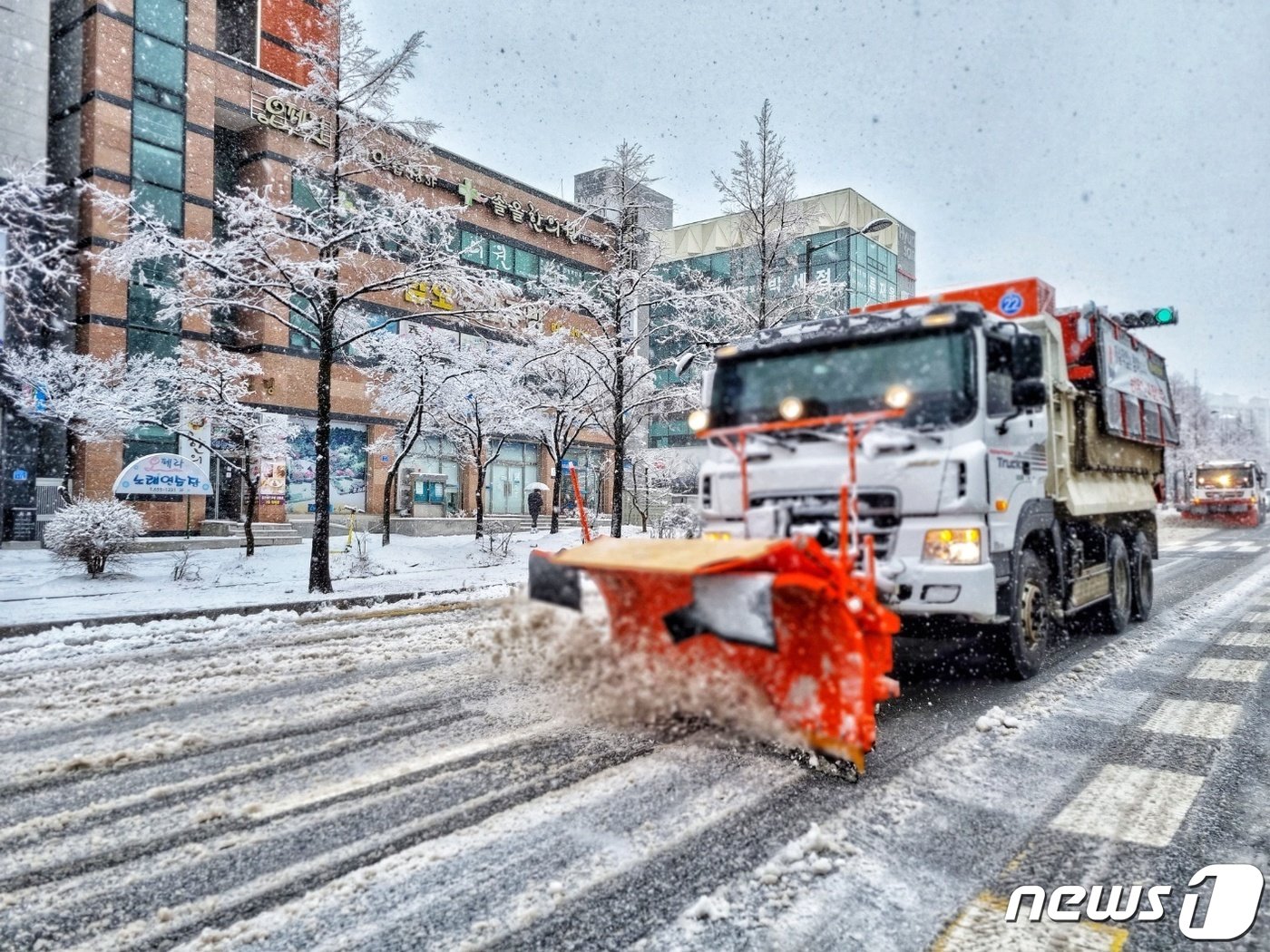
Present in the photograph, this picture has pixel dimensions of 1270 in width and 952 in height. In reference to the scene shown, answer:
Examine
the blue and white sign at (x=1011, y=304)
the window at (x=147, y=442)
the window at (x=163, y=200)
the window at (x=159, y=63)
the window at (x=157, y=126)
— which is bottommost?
the blue and white sign at (x=1011, y=304)

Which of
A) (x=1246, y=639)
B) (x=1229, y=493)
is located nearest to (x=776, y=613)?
(x=1246, y=639)

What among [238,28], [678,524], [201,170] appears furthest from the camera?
[238,28]

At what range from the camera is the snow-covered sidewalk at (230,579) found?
10414 mm

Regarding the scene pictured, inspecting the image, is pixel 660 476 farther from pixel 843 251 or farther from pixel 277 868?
pixel 277 868

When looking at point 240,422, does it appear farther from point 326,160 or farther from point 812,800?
point 812,800

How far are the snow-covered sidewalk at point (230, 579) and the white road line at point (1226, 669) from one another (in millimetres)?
9569

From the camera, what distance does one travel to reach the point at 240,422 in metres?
20.0

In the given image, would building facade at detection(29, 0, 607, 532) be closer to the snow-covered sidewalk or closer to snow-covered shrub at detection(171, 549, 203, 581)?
the snow-covered sidewalk

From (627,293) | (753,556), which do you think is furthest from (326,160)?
(753,556)

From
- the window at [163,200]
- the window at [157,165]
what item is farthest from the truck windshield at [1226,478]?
the window at [157,165]

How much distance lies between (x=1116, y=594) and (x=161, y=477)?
60.6 feet

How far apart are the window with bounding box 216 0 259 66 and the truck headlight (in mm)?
37401

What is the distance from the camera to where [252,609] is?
35.0ft

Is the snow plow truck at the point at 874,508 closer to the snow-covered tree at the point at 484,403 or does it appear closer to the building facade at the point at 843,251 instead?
the snow-covered tree at the point at 484,403
